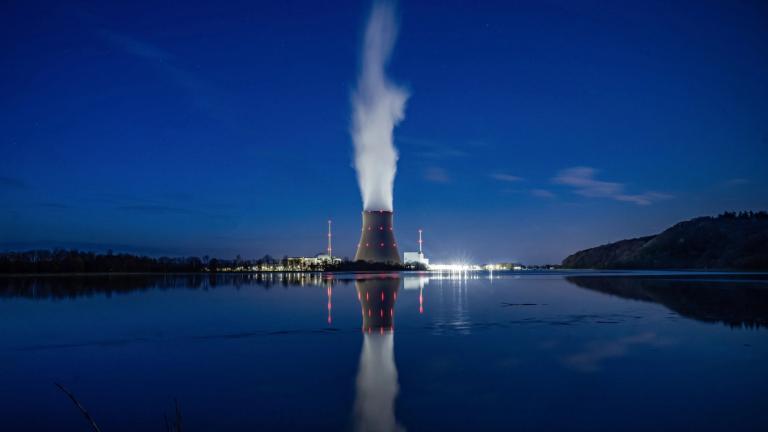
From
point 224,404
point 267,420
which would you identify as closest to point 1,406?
point 224,404

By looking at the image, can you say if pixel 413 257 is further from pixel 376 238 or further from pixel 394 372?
pixel 394 372

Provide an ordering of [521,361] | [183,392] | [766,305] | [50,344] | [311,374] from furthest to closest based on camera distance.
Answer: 1. [766,305]
2. [50,344]
3. [521,361]
4. [311,374]
5. [183,392]

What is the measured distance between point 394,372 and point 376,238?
117 feet

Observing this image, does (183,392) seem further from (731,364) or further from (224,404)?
(731,364)

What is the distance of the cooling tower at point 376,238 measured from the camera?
42438 mm

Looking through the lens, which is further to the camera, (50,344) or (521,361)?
(50,344)

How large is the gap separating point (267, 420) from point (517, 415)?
2.31 meters

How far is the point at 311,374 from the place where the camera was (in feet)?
22.9

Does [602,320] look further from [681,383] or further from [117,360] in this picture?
[117,360]

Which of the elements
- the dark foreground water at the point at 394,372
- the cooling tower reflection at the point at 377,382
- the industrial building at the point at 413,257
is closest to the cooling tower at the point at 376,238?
the dark foreground water at the point at 394,372

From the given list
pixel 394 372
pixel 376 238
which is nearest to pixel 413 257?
pixel 376 238

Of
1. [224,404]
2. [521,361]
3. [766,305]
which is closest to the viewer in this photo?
[224,404]

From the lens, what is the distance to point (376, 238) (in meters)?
42.7

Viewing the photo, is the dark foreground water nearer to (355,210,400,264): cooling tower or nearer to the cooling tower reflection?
the cooling tower reflection
